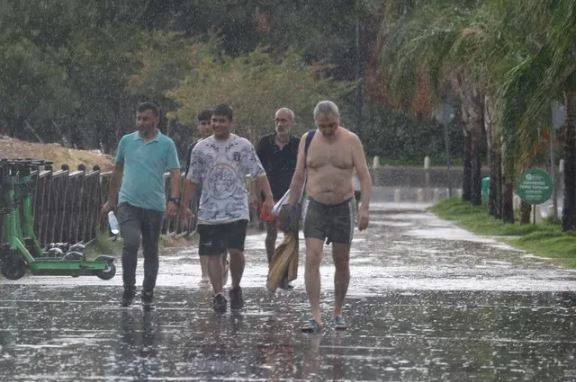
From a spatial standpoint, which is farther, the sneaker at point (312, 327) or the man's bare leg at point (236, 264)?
the man's bare leg at point (236, 264)

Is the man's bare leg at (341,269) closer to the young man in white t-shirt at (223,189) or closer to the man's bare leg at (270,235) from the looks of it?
the young man in white t-shirt at (223,189)

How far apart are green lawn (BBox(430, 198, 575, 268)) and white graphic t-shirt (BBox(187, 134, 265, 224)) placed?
721cm

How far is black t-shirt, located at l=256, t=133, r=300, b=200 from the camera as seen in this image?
1706cm

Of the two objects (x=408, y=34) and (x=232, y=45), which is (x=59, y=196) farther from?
(x=232, y=45)

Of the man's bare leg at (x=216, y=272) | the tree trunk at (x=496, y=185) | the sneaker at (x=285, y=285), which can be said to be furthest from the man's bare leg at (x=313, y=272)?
the tree trunk at (x=496, y=185)

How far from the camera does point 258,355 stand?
1162 centimetres

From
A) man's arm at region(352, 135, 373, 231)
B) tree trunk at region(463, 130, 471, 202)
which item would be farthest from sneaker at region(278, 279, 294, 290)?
tree trunk at region(463, 130, 471, 202)

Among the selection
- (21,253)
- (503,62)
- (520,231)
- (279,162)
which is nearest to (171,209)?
(279,162)

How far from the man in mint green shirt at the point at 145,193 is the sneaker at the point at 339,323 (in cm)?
207

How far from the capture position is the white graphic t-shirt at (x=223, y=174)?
1476 cm

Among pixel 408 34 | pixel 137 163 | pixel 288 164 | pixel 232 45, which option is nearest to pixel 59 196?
pixel 288 164

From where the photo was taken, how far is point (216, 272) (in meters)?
14.6

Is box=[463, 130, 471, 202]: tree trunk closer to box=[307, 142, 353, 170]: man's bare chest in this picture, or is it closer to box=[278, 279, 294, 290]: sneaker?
box=[278, 279, 294, 290]: sneaker

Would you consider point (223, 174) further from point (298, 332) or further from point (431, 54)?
point (431, 54)
